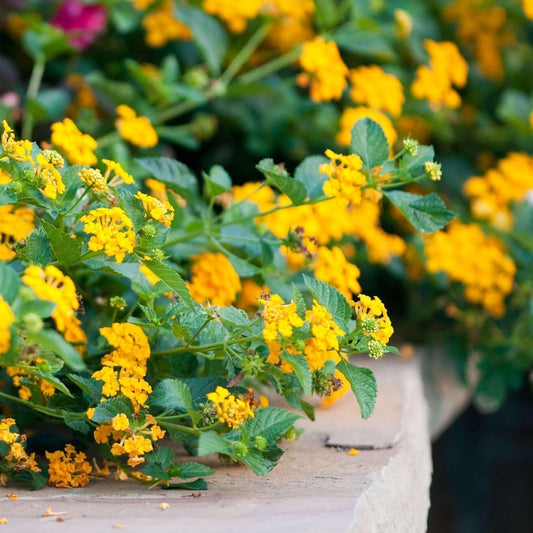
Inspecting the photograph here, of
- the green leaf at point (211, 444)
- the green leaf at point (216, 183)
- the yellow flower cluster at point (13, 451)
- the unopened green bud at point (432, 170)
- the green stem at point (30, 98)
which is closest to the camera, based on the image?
the green leaf at point (211, 444)

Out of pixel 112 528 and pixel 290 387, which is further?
pixel 290 387

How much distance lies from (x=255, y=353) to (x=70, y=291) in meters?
0.21

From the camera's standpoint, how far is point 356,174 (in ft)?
3.24

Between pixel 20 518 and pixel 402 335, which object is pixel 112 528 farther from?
pixel 402 335

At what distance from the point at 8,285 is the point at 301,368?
30 centimetres

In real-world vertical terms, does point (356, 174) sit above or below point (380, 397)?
above

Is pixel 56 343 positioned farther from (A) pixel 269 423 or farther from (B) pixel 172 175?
(B) pixel 172 175

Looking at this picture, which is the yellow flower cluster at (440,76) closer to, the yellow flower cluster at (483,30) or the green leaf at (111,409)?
the yellow flower cluster at (483,30)

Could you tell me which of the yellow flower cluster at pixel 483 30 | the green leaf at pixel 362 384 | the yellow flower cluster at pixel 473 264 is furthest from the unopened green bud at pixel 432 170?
the yellow flower cluster at pixel 483 30

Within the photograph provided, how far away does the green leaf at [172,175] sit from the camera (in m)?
1.13

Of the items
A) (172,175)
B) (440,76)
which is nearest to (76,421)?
(172,175)

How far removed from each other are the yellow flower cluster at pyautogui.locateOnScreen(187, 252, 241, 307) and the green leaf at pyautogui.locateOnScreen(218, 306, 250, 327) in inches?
9.9

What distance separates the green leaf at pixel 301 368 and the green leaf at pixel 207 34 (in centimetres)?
84

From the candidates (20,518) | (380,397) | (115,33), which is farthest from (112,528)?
(115,33)
